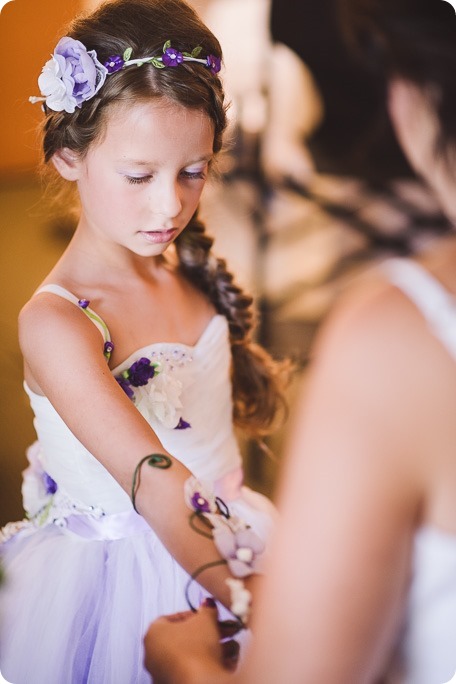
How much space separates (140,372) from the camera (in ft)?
2.75

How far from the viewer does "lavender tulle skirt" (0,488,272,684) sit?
2.63 feet

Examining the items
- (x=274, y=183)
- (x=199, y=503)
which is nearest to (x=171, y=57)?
(x=199, y=503)

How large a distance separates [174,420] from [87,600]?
23 cm

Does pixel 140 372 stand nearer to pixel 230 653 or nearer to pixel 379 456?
pixel 230 653

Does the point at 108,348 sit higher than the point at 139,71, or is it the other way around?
the point at 139,71

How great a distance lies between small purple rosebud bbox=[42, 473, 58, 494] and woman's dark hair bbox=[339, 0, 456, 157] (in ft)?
2.17

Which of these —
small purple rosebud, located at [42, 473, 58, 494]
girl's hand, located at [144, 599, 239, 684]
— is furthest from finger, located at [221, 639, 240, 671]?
small purple rosebud, located at [42, 473, 58, 494]

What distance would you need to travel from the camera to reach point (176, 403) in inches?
33.4

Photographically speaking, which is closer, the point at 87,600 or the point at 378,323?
the point at 378,323

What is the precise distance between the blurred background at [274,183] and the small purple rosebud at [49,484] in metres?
0.09

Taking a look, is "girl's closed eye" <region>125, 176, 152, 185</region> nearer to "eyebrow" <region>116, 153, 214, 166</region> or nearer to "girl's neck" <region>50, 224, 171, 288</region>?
"eyebrow" <region>116, 153, 214, 166</region>

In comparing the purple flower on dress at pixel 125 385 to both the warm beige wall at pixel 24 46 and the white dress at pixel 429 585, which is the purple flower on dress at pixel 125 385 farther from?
the white dress at pixel 429 585

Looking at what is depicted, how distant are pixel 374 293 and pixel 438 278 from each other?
0.14 feet

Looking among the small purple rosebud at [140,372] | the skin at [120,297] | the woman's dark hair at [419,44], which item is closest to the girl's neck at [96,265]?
the skin at [120,297]
